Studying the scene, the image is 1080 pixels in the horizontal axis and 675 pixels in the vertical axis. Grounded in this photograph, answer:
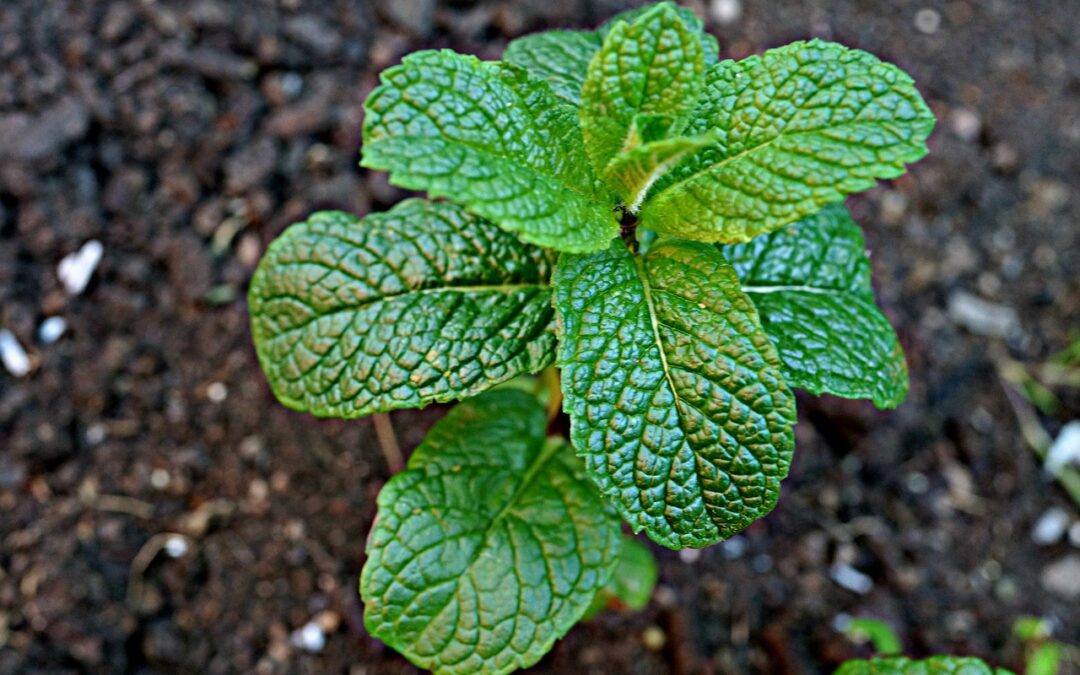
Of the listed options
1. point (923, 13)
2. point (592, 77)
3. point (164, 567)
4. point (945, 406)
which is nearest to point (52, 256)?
point (164, 567)

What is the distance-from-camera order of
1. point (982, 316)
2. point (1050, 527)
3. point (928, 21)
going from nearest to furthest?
point (1050, 527) → point (982, 316) → point (928, 21)

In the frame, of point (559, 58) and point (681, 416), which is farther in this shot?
point (559, 58)

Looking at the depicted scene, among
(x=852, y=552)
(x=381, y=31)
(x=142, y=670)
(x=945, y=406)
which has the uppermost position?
(x=381, y=31)

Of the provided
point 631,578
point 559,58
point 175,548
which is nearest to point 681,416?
point 559,58

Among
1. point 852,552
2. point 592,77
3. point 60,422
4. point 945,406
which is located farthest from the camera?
point 945,406

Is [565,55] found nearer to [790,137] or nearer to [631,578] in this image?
[790,137]

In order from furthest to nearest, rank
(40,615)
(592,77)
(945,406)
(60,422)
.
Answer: (945,406) < (60,422) < (40,615) < (592,77)

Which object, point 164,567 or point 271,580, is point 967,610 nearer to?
point 271,580

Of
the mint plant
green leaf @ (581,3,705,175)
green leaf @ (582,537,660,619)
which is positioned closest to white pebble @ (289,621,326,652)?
green leaf @ (582,537,660,619)
